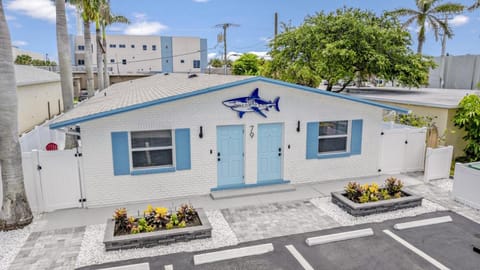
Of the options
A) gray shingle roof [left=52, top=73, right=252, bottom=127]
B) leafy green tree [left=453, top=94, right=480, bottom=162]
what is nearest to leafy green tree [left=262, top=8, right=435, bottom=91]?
leafy green tree [left=453, top=94, right=480, bottom=162]

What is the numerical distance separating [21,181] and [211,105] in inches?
213

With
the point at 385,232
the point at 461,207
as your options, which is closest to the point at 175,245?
the point at 385,232

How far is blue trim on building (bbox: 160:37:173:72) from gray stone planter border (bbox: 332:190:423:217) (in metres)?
66.5

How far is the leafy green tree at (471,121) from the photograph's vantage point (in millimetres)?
12922

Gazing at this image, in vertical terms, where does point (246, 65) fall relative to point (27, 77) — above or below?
above

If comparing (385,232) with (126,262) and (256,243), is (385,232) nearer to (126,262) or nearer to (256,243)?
(256,243)

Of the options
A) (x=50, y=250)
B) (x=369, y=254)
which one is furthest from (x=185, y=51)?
(x=369, y=254)

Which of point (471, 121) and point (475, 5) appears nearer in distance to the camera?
point (471, 121)

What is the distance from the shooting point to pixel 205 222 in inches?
309

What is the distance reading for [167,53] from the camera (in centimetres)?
7081

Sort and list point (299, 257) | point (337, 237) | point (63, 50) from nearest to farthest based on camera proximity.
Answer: point (299, 257)
point (337, 237)
point (63, 50)

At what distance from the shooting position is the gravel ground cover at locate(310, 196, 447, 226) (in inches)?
343

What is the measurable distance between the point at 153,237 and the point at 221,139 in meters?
4.08

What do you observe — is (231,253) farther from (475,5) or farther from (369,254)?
(475,5)
